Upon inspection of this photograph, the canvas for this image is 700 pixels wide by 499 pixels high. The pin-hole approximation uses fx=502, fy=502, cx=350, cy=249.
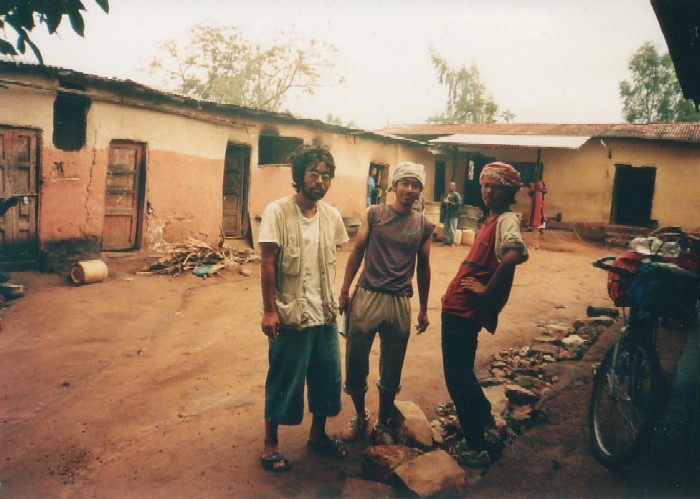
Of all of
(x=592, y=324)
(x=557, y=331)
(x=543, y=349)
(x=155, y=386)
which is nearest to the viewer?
(x=155, y=386)

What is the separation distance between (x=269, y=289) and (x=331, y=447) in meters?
1.07

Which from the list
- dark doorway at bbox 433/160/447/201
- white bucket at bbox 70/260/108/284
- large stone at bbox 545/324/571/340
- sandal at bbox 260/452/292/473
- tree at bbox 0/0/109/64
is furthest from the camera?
dark doorway at bbox 433/160/447/201

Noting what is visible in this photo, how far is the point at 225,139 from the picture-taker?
10711 millimetres

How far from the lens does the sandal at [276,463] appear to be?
279cm

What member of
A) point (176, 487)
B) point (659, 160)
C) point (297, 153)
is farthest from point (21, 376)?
point (659, 160)

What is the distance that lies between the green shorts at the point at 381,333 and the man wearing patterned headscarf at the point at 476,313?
30cm

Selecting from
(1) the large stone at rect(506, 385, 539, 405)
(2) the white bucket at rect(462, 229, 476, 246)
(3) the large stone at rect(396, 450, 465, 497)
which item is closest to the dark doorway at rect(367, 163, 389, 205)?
(2) the white bucket at rect(462, 229, 476, 246)

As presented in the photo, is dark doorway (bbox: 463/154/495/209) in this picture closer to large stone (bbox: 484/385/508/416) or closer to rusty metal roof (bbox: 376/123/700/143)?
rusty metal roof (bbox: 376/123/700/143)

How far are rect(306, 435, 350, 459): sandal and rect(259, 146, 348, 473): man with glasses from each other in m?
0.19

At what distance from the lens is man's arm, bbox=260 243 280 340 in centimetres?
268

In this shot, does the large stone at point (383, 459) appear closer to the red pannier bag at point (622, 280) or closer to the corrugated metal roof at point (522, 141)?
the red pannier bag at point (622, 280)

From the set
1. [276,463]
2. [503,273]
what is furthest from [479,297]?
[276,463]

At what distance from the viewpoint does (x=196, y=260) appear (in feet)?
30.5

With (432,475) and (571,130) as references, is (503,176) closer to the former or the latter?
(432,475)
